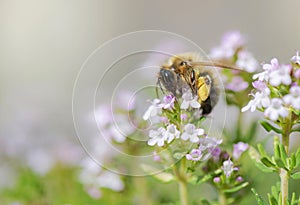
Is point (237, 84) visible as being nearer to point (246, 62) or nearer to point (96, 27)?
point (246, 62)

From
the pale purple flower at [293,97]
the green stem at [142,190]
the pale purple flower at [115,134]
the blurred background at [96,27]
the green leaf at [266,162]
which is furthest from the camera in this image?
the blurred background at [96,27]

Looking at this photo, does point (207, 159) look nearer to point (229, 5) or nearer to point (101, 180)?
point (101, 180)

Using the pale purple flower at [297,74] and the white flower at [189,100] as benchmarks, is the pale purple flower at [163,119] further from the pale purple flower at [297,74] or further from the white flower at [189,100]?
the pale purple flower at [297,74]

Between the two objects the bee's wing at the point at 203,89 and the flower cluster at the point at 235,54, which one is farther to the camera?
the flower cluster at the point at 235,54

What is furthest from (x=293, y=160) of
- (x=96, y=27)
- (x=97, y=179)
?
(x=96, y=27)

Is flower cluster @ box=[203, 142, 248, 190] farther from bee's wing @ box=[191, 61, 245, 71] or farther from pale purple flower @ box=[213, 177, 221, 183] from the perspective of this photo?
bee's wing @ box=[191, 61, 245, 71]

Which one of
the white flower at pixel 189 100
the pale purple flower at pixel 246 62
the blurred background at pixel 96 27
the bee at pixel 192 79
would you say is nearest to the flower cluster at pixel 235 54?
the pale purple flower at pixel 246 62

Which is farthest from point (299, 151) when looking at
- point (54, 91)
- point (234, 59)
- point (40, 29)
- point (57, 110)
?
point (40, 29)
